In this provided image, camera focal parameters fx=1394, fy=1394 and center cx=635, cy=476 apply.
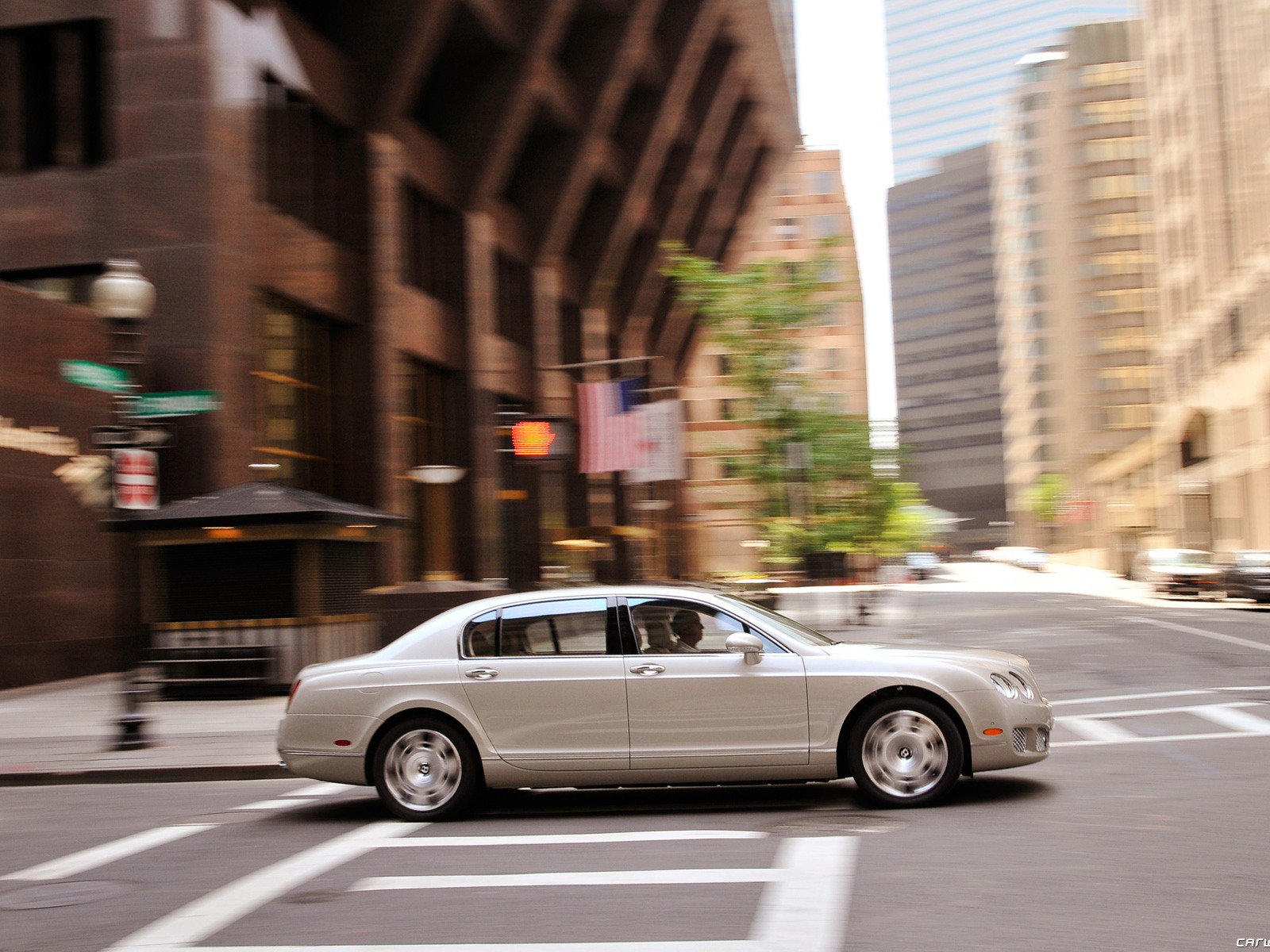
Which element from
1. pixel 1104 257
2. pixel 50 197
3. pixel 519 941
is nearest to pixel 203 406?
pixel 519 941

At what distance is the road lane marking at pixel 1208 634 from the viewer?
76.0ft

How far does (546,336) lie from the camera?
42.0 meters

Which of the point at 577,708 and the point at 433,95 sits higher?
the point at 433,95

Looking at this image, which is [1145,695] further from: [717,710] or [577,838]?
[577,838]

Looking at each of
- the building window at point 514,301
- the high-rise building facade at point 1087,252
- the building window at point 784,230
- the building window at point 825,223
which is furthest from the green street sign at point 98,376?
the high-rise building facade at point 1087,252

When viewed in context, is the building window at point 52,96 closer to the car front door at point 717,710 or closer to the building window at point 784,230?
the car front door at point 717,710

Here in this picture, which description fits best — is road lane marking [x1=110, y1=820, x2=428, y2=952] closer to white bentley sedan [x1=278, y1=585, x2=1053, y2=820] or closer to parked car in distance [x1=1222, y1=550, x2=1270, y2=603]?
white bentley sedan [x1=278, y1=585, x2=1053, y2=820]

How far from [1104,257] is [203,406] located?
114m

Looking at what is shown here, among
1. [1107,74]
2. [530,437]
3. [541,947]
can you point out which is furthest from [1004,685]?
[1107,74]

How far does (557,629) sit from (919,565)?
97.3 metres

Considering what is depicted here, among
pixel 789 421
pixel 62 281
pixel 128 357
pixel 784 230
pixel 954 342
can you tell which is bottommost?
pixel 128 357

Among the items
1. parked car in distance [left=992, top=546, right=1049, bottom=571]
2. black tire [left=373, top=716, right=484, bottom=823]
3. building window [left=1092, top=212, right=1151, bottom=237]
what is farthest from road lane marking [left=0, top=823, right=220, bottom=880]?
building window [left=1092, top=212, right=1151, bottom=237]

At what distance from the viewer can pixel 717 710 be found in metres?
8.80

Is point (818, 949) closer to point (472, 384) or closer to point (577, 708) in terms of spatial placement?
point (577, 708)
